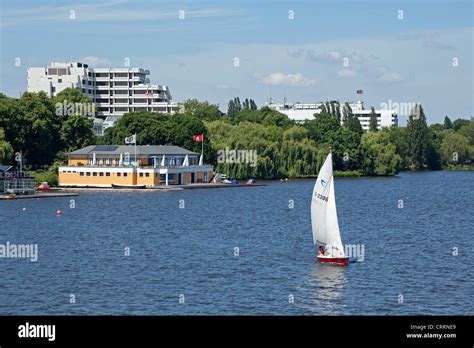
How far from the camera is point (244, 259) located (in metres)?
56.2

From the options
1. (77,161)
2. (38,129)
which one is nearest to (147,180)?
(77,161)

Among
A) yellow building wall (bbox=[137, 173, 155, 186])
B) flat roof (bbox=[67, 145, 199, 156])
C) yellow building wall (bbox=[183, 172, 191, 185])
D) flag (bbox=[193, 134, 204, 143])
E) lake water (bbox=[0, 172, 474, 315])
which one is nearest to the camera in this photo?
lake water (bbox=[0, 172, 474, 315])

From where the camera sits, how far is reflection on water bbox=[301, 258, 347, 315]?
3941 cm

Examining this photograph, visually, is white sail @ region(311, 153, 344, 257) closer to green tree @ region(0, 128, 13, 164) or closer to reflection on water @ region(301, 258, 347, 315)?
reflection on water @ region(301, 258, 347, 315)

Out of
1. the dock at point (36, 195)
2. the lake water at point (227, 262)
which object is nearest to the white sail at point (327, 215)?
the lake water at point (227, 262)

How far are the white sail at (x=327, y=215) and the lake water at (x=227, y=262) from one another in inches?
63.4

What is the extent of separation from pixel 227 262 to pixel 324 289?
37.7ft

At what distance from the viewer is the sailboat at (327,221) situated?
5278 cm

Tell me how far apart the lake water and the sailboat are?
1.28 meters

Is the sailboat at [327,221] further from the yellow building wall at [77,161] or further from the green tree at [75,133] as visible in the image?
the green tree at [75,133]

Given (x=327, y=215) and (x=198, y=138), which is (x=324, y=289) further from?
(x=198, y=138)

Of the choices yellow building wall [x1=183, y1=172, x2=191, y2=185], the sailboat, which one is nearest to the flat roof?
yellow building wall [x1=183, y1=172, x2=191, y2=185]

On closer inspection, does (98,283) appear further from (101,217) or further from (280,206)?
(280,206)

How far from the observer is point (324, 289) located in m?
44.2
